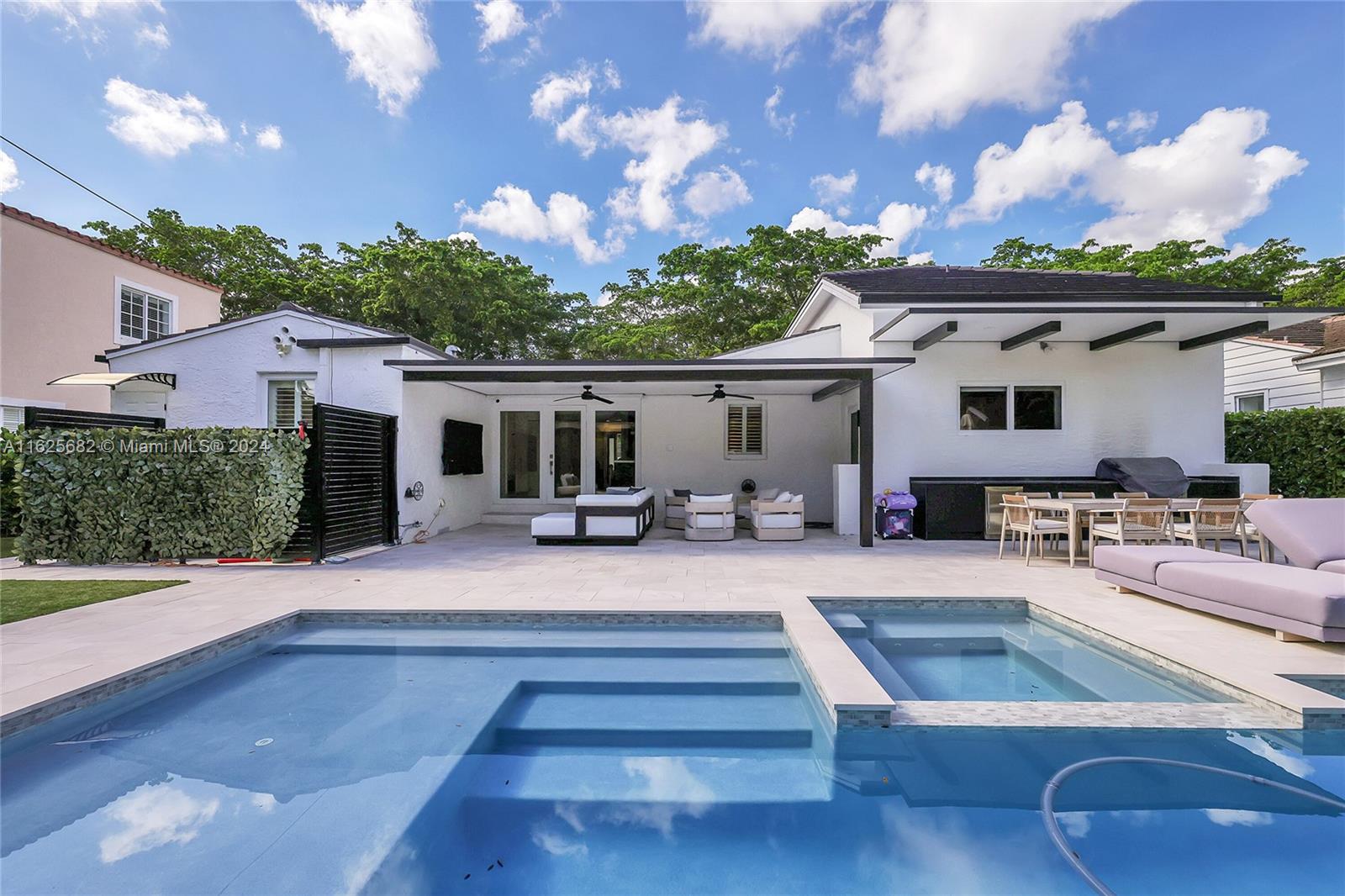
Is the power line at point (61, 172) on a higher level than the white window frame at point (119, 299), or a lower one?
higher

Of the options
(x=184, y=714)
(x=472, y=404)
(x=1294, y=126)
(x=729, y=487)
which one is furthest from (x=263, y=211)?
(x=1294, y=126)

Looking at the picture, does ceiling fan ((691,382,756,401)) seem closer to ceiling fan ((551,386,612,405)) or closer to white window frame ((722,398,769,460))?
white window frame ((722,398,769,460))

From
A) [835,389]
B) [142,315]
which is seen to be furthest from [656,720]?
[142,315]

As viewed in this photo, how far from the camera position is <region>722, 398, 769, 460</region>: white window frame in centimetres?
1244

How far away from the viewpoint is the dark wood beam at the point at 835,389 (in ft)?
32.5

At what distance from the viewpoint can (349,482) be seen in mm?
7945

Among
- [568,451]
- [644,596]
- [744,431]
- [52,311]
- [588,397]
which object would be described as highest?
[52,311]

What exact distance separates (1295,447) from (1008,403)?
17.8ft

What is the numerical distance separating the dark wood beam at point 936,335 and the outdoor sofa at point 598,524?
17.8 feet

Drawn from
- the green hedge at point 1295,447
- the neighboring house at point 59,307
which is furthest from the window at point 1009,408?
the neighboring house at point 59,307

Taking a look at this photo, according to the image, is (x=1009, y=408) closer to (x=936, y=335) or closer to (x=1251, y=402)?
(x=936, y=335)

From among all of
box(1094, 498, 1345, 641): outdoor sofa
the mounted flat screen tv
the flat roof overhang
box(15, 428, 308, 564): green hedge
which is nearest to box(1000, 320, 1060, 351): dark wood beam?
the flat roof overhang

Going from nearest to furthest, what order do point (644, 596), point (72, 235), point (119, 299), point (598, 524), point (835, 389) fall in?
point (644, 596) < point (598, 524) < point (835, 389) < point (72, 235) < point (119, 299)

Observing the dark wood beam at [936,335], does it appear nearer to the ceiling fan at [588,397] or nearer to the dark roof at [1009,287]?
the dark roof at [1009,287]
